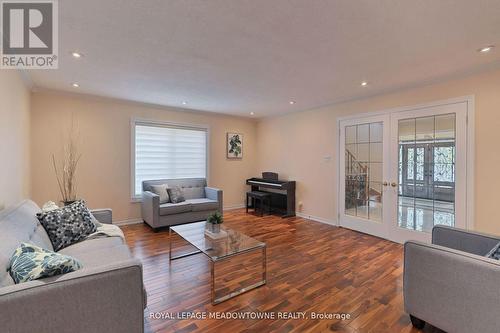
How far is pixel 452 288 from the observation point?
1565 mm

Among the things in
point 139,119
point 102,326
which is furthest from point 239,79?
point 102,326

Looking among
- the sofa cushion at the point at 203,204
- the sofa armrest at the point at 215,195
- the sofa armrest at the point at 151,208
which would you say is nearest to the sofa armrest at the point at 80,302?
the sofa armrest at the point at 151,208

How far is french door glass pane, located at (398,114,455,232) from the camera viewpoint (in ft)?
10.6

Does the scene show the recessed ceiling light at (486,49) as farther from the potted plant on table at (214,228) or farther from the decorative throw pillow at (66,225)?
the decorative throw pillow at (66,225)

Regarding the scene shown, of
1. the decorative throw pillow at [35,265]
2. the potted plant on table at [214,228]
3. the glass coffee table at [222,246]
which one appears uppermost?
the decorative throw pillow at [35,265]

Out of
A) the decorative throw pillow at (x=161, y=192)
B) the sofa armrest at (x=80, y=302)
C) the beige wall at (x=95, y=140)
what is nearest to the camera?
the sofa armrest at (x=80, y=302)

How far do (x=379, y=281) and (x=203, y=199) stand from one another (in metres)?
3.53

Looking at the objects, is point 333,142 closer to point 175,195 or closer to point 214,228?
point 214,228

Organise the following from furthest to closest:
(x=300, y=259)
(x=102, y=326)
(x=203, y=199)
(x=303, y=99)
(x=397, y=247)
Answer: (x=203, y=199) < (x=303, y=99) < (x=397, y=247) < (x=300, y=259) < (x=102, y=326)

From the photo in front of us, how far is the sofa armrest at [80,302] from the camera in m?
1.11

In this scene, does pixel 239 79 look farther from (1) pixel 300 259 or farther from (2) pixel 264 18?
(1) pixel 300 259

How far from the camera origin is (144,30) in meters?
2.04

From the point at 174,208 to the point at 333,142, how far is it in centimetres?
331
